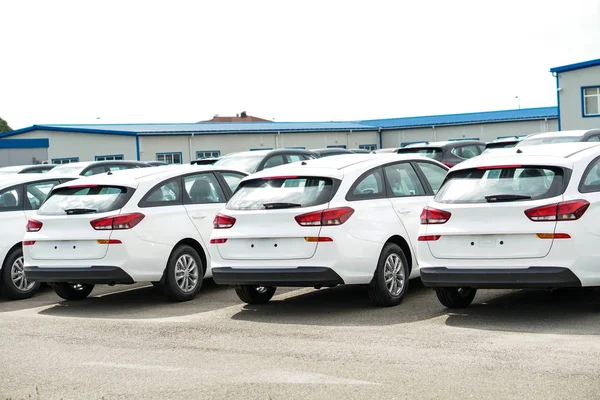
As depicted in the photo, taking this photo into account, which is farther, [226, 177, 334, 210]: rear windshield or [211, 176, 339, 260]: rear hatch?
[226, 177, 334, 210]: rear windshield

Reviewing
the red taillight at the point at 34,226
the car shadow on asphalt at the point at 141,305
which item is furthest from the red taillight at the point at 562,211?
the red taillight at the point at 34,226

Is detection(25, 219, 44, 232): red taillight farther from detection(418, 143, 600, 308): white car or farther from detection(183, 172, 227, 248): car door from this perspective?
detection(418, 143, 600, 308): white car

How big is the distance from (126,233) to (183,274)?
1006 mm

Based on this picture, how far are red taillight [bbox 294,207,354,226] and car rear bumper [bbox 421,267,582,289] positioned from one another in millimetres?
1082

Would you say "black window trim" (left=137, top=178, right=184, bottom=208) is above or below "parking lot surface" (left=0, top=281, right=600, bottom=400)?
above

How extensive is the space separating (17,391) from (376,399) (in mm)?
2866

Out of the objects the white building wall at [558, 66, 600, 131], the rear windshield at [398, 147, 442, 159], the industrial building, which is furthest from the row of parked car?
the industrial building

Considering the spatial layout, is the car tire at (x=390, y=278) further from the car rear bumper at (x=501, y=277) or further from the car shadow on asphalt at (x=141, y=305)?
the car shadow on asphalt at (x=141, y=305)

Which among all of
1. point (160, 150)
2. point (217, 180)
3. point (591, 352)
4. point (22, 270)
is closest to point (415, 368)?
point (591, 352)

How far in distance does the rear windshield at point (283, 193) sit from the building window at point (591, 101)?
36.8 meters

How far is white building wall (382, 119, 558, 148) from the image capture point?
5300 cm

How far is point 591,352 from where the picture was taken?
775cm

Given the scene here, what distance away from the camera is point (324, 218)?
10203 millimetres

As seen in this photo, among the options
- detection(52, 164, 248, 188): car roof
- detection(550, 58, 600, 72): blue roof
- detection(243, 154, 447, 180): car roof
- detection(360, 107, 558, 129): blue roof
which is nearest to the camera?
detection(243, 154, 447, 180): car roof
